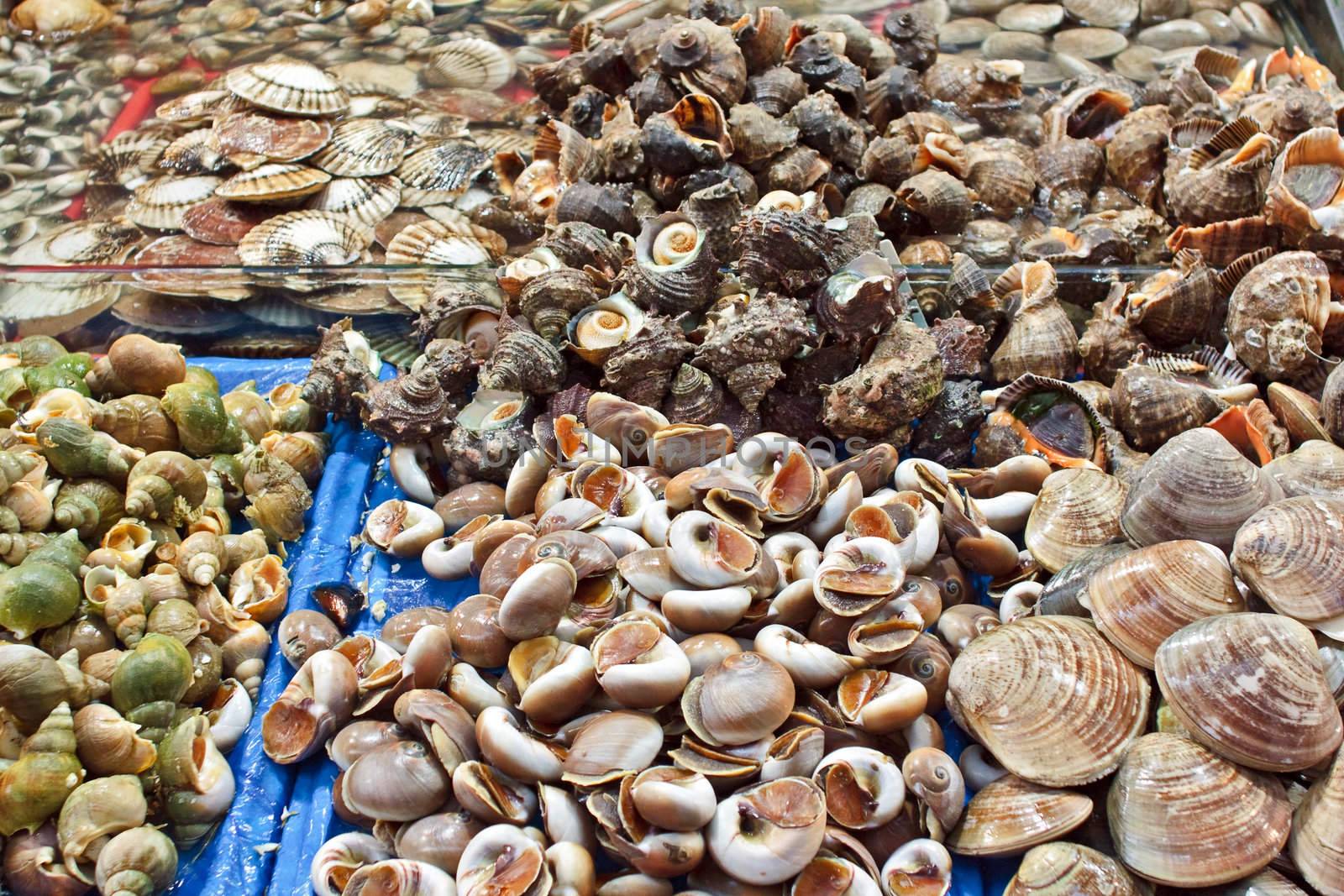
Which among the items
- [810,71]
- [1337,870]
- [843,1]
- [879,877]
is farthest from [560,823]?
[843,1]

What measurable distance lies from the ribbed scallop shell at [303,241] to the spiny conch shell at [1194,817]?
2593 millimetres

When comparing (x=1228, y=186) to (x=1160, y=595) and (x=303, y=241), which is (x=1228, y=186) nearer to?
(x=1160, y=595)

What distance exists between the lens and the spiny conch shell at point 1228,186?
256cm

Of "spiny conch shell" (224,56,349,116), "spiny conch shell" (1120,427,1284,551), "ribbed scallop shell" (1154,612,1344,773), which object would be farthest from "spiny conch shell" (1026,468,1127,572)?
"spiny conch shell" (224,56,349,116)

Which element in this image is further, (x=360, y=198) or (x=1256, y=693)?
(x=360, y=198)

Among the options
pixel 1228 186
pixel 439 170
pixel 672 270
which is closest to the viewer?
pixel 672 270

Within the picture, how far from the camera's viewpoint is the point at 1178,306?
2.38m

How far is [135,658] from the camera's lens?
167 cm

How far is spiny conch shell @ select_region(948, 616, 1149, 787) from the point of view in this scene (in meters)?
1.47

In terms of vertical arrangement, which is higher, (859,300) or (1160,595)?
(859,300)

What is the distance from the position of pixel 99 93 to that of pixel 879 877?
4.31 metres

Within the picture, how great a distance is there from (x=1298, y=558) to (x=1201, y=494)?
8.0 inches

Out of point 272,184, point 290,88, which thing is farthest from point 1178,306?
point 290,88

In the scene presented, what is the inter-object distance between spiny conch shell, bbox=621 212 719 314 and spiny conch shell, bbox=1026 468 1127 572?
0.96m
